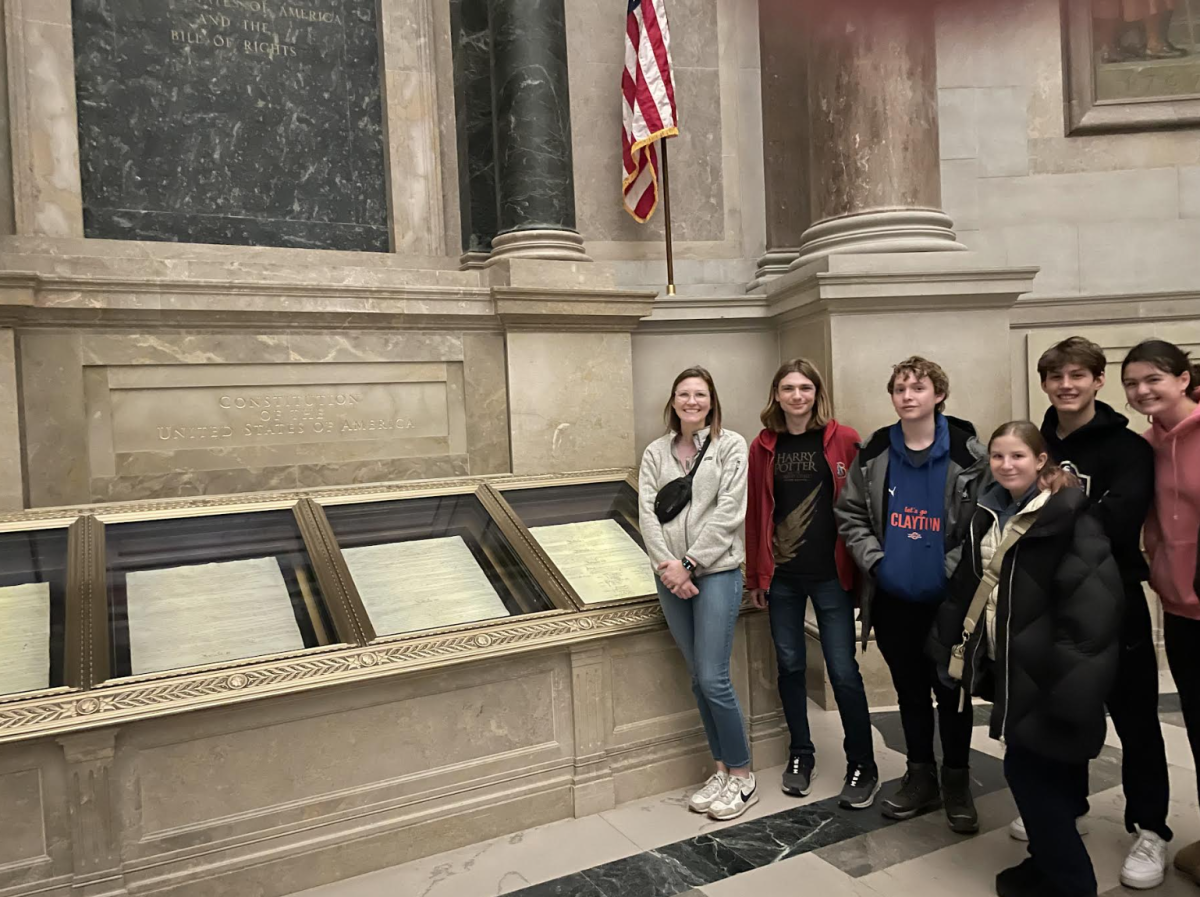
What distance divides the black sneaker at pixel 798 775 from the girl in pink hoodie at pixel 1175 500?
142 centimetres

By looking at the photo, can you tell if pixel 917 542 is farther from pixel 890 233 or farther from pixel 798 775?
pixel 890 233

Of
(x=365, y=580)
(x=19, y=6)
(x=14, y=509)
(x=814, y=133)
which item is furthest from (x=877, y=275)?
(x=19, y=6)

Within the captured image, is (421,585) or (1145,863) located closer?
(1145,863)

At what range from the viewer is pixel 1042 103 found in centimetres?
664

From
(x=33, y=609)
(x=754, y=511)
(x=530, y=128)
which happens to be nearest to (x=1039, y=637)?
(x=754, y=511)

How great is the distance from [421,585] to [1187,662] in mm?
2963

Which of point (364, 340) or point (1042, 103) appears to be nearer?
point (364, 340)

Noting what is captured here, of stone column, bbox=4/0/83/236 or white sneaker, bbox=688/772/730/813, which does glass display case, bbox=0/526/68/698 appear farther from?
white sneaker, bbox=688/772/730/813

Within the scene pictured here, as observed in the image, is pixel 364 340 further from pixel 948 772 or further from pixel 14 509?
pixel 948 772

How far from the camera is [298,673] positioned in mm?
3062

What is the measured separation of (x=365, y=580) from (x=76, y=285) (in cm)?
221

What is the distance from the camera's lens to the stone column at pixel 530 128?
18.2ft

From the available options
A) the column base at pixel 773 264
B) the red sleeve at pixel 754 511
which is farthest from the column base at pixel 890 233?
the red sleeve at pixel 754 511

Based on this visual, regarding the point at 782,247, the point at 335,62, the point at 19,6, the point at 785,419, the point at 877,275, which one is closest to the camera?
the point at 785,419
